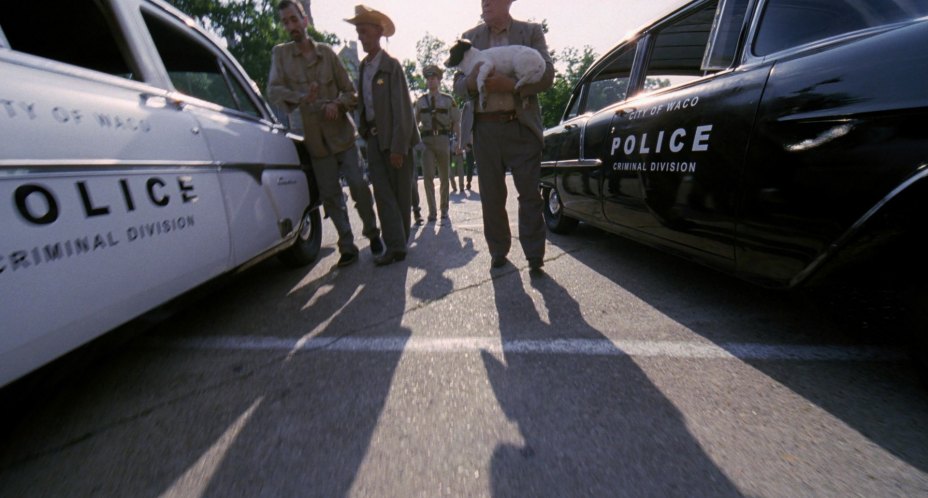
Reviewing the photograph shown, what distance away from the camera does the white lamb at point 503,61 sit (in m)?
2.32

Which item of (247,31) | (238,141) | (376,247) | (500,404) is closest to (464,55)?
(238,141)

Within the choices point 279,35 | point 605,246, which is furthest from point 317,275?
point 279,35

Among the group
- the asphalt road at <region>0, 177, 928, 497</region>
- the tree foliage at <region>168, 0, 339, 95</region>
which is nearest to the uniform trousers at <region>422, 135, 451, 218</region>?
the asphalt road at <region>0, 177, 928, 497</region>

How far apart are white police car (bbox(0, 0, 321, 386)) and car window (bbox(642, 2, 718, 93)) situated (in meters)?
2.43

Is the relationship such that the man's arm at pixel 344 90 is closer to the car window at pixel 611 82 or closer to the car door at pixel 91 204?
the car door at pixel 91 204

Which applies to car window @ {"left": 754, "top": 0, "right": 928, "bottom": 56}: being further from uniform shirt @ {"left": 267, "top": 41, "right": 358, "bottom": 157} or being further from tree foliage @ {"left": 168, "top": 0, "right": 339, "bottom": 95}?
tree foliage @ {"left": 168, "top": 0, "right": 339, "bottom": 95}

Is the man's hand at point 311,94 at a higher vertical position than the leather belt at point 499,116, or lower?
higher

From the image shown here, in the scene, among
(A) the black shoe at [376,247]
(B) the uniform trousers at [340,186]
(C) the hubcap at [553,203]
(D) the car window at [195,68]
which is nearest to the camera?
(D) the car window at [195,68]

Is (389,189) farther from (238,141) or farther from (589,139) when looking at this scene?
(589,139)

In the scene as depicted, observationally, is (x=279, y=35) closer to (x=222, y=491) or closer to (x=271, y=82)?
(x=271, y=82)

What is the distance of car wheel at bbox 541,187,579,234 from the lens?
3.70m

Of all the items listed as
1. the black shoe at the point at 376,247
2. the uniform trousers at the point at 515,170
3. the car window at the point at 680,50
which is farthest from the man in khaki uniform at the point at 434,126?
the car window at the point at 680,50

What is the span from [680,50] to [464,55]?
50.9 inches

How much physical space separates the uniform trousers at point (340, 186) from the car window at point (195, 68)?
59 cm
